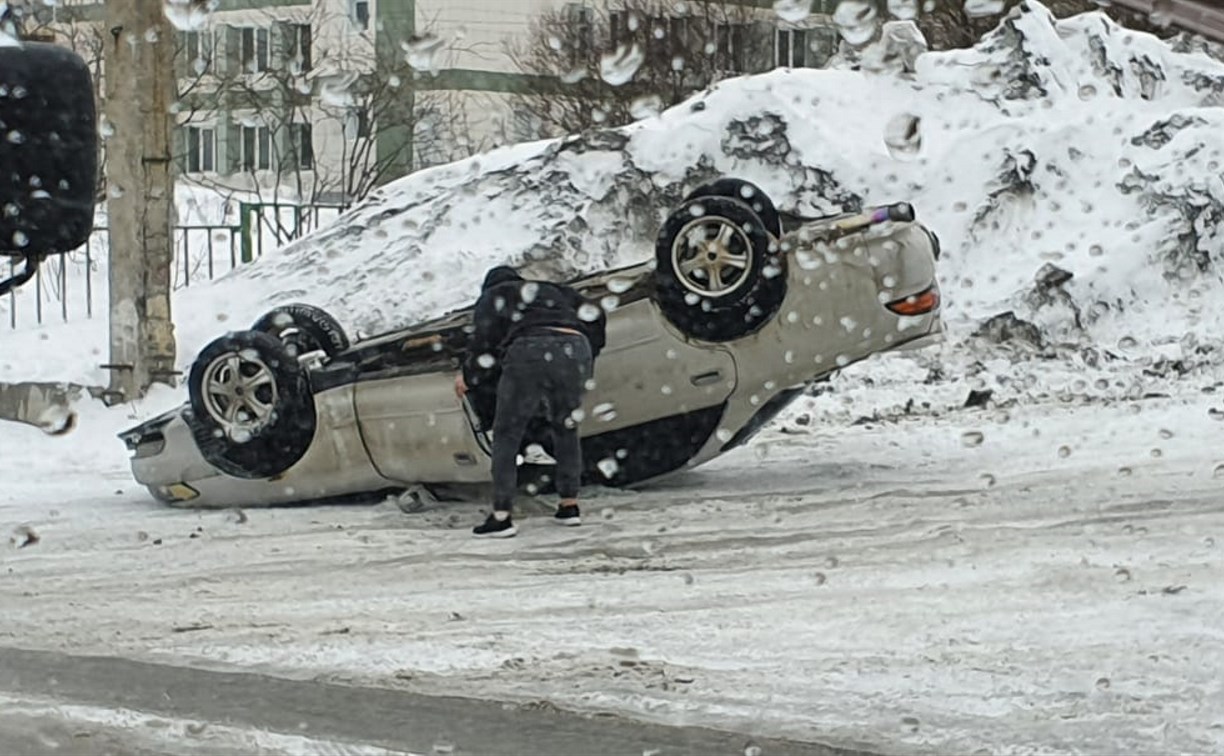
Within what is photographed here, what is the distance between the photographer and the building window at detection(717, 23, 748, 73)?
24.8 m

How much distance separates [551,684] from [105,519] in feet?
15.6

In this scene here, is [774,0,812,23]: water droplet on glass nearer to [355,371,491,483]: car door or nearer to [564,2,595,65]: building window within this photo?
[564,2,595,65]: building window

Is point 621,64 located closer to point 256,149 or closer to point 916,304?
point 256,149

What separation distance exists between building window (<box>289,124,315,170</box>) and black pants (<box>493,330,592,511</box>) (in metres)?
16.1

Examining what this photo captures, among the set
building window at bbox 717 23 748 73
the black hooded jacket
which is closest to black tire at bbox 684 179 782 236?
the black hooded jacket

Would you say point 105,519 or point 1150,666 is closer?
point 1150,666

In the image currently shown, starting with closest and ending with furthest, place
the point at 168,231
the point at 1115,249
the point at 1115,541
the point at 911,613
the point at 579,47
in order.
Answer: the point at 911,613 → the point at 1115,541 → the point at 168,231 → the point at 1115,249 → the point at 579,47

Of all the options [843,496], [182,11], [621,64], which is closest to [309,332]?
[843,496]

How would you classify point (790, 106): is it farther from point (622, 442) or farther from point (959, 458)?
point (622, 442)

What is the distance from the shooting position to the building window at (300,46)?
983 inches

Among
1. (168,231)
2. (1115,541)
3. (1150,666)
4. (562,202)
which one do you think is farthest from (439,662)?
(562,202)

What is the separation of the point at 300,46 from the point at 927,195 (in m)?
11.1

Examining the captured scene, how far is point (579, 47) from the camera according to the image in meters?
24.9

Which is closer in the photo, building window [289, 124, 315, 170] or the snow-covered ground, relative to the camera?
the snow-covered ground
